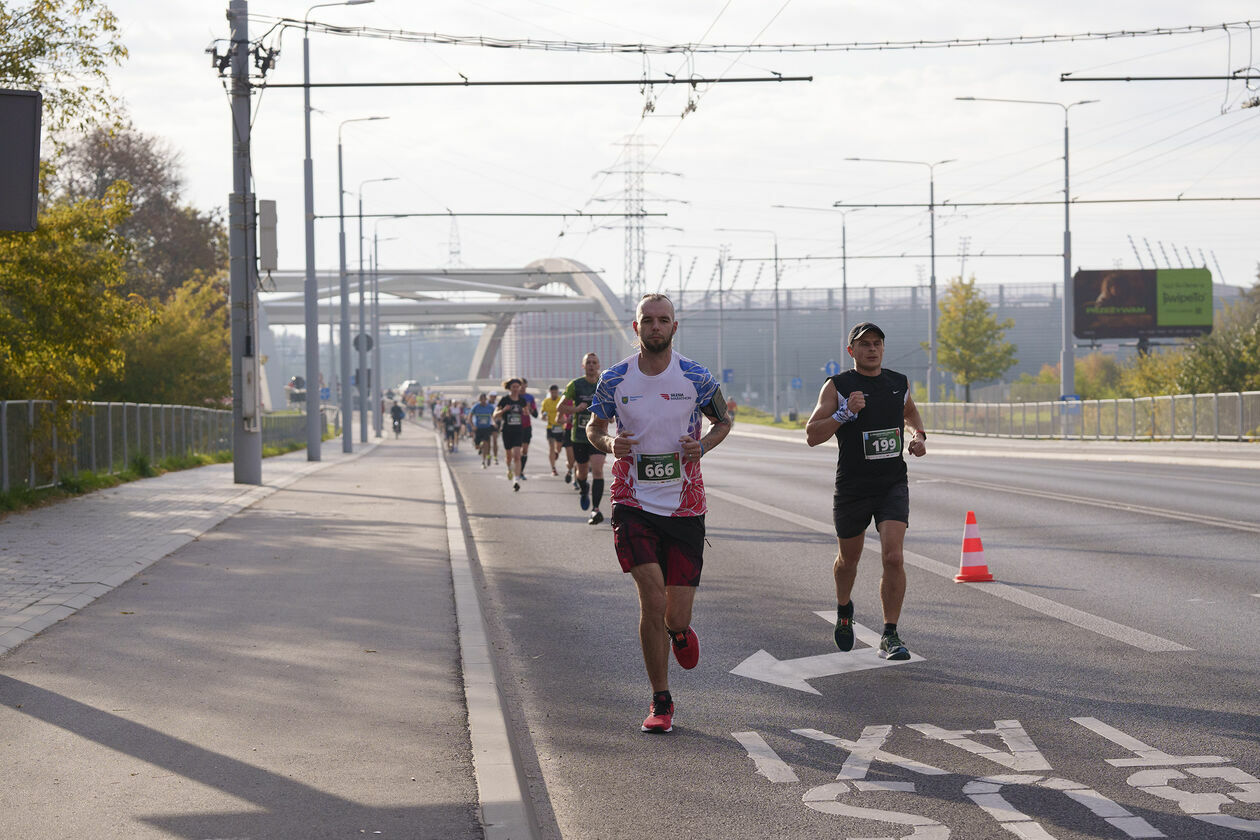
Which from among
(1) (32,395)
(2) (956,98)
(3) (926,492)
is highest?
(2) (956,98)

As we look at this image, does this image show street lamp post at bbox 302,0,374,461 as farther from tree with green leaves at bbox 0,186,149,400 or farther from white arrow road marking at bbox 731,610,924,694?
white arrow road marking at bbox 731,610,924,694

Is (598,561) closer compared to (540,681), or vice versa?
(540,681)

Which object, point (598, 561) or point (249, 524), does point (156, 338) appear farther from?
point (598, 561)

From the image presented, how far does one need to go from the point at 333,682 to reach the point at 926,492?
1528 cm

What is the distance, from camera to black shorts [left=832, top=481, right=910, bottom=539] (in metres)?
7.77

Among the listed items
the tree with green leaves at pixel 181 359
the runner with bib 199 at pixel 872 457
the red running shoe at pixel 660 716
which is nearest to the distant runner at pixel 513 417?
the tree with green leaves at pixel 181 359

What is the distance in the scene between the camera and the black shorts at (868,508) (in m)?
7.77

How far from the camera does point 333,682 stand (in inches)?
279

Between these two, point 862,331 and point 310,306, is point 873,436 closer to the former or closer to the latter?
point 862,331

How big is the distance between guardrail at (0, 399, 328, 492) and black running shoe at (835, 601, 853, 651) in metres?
13.2

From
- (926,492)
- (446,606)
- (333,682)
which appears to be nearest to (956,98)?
(926,492)

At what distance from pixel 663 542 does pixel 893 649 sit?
2035 millimetres

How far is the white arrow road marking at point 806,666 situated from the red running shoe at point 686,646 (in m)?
0.85

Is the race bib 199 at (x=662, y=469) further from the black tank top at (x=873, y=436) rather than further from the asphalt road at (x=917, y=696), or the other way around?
the black tank top at (x=873, y=436)
